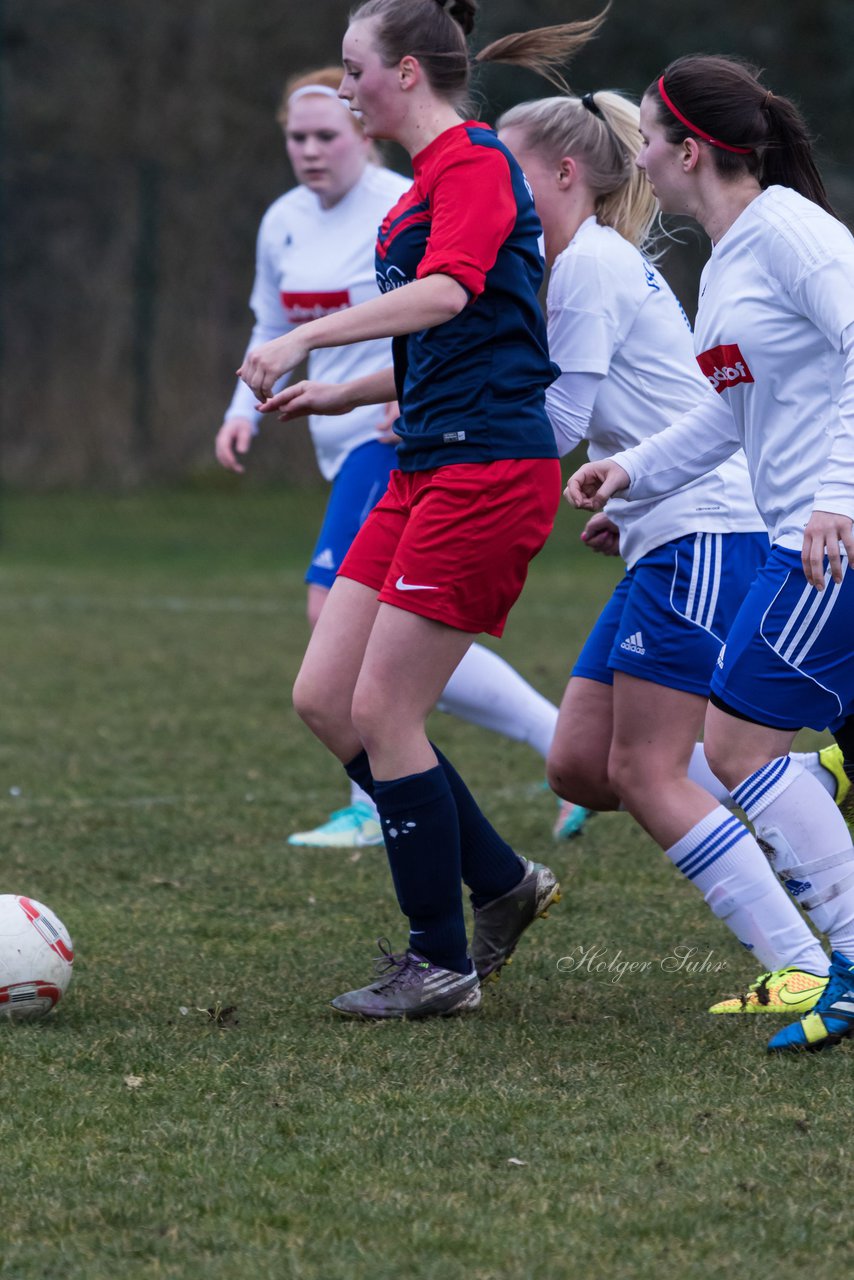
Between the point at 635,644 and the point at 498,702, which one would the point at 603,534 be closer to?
the point at 635,644

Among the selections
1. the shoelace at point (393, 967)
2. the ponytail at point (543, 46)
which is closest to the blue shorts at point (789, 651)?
the shoelace at point (393, 967)

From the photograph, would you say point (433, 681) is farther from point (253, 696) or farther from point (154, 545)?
point (154, 545)

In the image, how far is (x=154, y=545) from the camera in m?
14.6

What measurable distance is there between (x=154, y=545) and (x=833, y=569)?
39.6 ft

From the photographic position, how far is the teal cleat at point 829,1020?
3.27 m

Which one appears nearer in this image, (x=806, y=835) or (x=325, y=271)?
(x=806, y=835)

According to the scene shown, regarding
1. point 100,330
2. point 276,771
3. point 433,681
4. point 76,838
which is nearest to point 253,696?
point 276,771

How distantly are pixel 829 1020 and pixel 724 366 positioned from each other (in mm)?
1221

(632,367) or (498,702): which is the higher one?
(632,367)

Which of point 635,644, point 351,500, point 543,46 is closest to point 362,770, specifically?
point 635,644

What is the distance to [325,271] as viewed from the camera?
5945 mm

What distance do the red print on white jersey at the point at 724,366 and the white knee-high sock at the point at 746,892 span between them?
2.86ft

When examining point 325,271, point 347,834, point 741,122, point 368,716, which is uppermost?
point 741,122

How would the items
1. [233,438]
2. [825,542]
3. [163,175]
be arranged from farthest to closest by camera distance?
[163,175] → [233,438] → [825,542]
